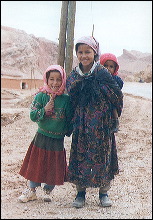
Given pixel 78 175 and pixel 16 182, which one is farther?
pixel 16 182

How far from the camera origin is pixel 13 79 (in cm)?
2850

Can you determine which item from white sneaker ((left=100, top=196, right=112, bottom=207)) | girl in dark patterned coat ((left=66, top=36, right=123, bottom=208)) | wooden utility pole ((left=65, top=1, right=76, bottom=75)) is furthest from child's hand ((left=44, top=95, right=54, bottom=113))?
wooden utility pole ((left=65, top=1, right=76, bottom=75))

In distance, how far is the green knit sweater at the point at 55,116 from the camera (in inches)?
110

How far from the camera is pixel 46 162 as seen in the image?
2.80 m

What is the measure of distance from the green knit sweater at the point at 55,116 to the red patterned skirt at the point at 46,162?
68mm

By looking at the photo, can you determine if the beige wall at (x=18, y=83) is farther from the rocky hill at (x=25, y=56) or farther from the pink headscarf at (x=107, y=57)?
the pink headscarf at (x=107, y=57)

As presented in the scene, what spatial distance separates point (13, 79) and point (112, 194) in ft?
85.7

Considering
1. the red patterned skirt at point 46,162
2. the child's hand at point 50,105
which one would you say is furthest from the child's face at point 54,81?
the red patterned skirt at point 46,162

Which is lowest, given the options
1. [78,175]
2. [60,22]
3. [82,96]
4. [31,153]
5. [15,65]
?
[78,175]

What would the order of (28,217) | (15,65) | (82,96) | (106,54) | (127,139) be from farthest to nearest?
(15,65) → (127,139) → (106,54) → (82,96) → (28,217)

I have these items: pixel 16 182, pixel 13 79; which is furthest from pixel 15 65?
pixel 16 182

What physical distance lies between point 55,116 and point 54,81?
31 cm

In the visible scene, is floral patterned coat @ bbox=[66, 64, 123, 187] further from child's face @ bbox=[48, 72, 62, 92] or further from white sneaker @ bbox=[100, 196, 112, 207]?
white sneaker @ bbox=[100, 196, 112, 207]

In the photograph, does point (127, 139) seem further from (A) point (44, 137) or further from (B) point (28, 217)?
(B) point (28, 217)
